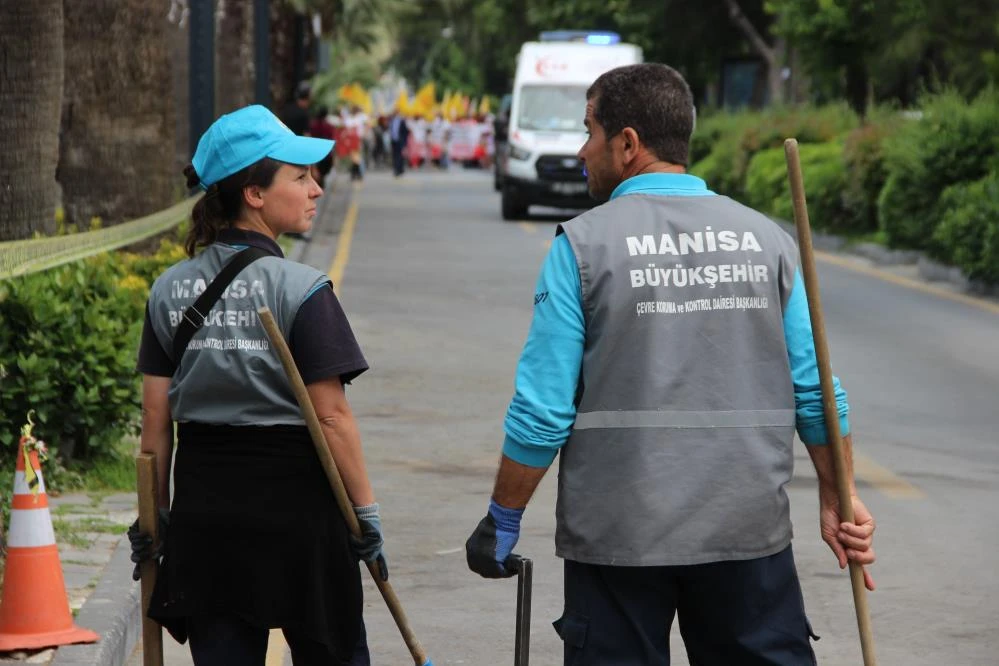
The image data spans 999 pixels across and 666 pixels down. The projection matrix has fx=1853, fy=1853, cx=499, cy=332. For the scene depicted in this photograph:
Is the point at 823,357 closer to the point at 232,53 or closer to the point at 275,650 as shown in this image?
the point at 275,650

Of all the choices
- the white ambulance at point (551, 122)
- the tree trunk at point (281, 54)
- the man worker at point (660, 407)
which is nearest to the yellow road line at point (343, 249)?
the white ambulance at point (551, 122)

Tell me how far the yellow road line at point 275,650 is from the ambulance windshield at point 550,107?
25.2 m

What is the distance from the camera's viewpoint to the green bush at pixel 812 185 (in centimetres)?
2545

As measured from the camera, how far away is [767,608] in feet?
12.1

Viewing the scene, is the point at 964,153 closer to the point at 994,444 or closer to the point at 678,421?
the point at 994,444

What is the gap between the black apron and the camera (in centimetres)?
384

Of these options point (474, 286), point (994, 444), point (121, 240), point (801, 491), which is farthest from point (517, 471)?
point (474, 286)

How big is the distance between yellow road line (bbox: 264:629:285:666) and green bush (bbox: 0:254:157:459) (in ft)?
6.28

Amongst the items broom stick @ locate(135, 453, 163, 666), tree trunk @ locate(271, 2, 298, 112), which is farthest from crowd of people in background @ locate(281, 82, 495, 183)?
broom stick @ locate(135, 453, 163, 666)

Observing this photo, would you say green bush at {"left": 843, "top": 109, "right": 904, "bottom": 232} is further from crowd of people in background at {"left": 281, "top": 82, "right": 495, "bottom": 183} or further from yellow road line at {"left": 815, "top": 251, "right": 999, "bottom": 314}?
crowd of people in background at {"left": 281, "top": 82, "right": 495, "bottom": 183}

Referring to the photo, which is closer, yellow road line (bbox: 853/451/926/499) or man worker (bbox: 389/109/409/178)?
yellow road line (bbox: 853/451/926/499)

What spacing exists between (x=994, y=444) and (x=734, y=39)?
1417 inches

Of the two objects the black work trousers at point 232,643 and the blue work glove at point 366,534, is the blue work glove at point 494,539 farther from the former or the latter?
the black work trousers at point 232,643

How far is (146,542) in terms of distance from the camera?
13.1ft
